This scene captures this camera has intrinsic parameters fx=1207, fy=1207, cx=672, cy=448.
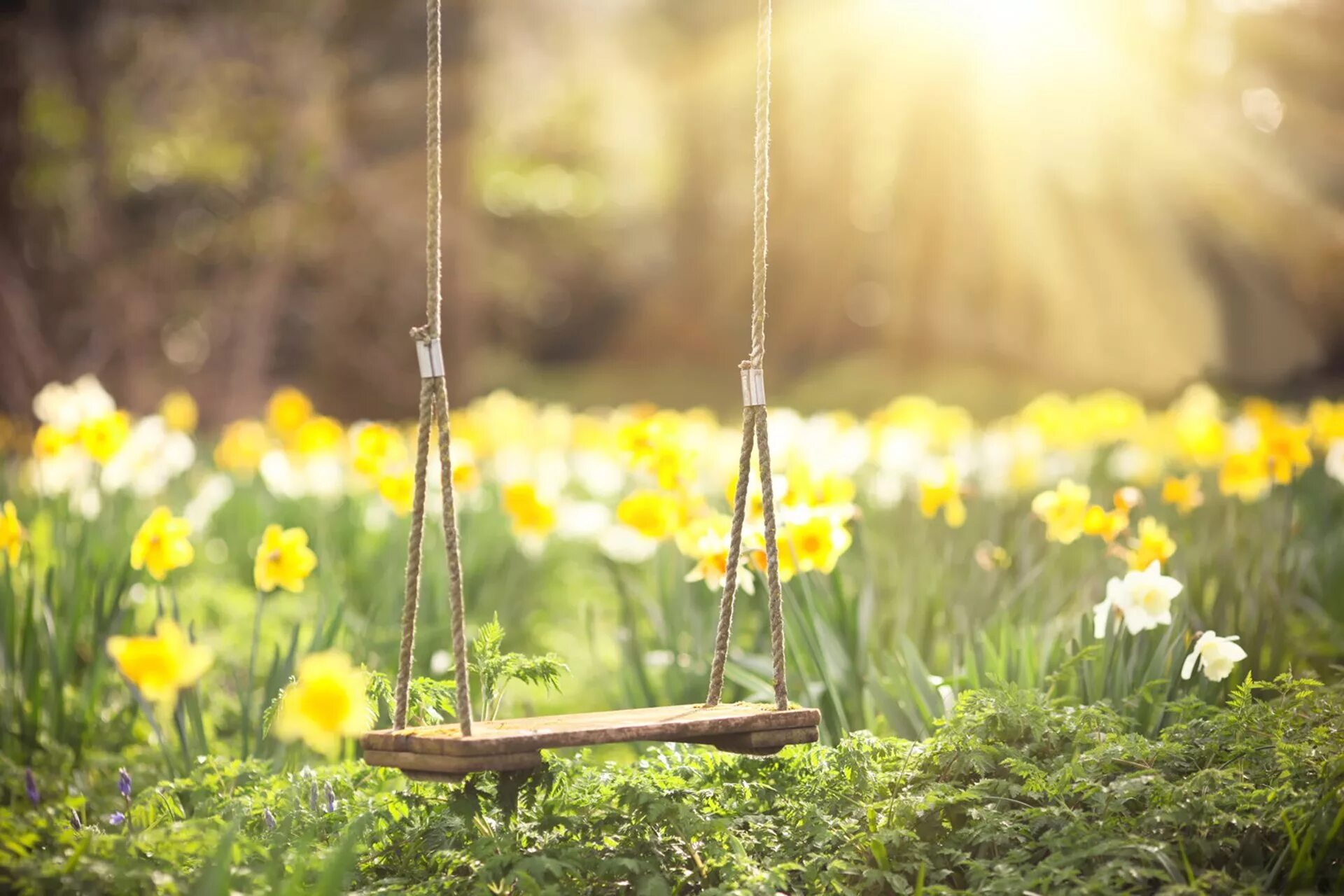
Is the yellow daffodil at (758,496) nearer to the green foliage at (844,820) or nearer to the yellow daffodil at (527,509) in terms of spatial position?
the green foliage at (844,820)

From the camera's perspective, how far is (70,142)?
332 inches

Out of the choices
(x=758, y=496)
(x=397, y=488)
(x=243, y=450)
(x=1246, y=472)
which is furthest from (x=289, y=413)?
(x=1246, y=472)

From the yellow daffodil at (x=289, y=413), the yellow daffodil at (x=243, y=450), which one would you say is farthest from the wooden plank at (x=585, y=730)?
the yellow daffodil at (x=243, y=450)

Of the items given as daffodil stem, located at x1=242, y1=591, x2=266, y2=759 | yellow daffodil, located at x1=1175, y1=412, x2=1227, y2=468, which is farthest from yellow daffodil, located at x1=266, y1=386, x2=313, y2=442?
yellow daffodil, located at x1=1175, y1=412, x2=1227, y2=468

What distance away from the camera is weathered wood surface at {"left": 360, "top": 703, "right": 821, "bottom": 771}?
5.30 feet

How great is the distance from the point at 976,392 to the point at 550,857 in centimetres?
1043

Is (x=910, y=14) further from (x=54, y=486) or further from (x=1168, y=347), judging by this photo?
(x=54, y=486)

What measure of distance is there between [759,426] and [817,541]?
0.48 metres

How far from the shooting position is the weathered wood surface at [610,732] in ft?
5.30

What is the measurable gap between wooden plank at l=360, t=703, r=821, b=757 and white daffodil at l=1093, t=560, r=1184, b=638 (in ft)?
2.45

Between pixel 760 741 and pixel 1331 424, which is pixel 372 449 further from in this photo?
pixel 1331 424

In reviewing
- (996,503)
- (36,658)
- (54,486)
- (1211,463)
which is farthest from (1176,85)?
(36,658)

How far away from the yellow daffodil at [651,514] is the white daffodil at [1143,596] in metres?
0.95

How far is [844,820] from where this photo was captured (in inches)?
74.9
